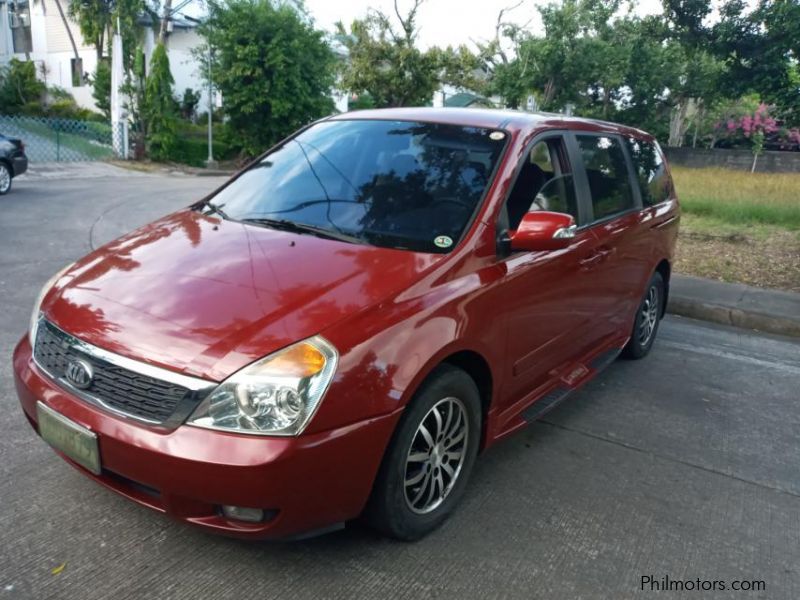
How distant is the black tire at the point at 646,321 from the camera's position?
5.25 meters

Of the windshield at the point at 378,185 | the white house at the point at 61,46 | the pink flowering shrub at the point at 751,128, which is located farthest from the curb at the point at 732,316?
the pink flowering shrub at the point at 751,128

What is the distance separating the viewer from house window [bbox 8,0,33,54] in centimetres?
3150

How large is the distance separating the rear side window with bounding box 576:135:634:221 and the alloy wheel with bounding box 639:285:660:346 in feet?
3.09

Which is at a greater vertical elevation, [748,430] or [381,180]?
[381,180]

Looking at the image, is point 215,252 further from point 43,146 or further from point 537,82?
point 537,82

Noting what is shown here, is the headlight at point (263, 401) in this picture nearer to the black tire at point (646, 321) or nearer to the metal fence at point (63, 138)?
the black tire at point (646, 321)

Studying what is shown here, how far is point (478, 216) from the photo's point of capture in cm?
319

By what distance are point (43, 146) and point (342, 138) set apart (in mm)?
19306

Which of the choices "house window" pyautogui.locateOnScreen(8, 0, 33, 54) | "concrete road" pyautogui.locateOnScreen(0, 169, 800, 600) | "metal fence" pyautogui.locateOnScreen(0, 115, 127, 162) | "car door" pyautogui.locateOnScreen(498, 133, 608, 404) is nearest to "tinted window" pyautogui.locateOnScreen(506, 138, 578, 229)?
"car door" pyautogui.locateOnScreen(498, 133, 608, 404)

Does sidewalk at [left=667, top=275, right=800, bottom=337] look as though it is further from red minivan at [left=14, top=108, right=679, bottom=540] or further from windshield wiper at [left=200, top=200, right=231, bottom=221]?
windshield wiper at [left=200, top=200, right=231, bottom=221]

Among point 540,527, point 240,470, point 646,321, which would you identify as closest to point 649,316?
point 646,321

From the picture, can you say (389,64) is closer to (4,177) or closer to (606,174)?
(4,177)

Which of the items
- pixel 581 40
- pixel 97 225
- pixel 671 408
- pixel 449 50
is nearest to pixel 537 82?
pixel 581 40

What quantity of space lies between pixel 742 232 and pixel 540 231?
30.1ft
